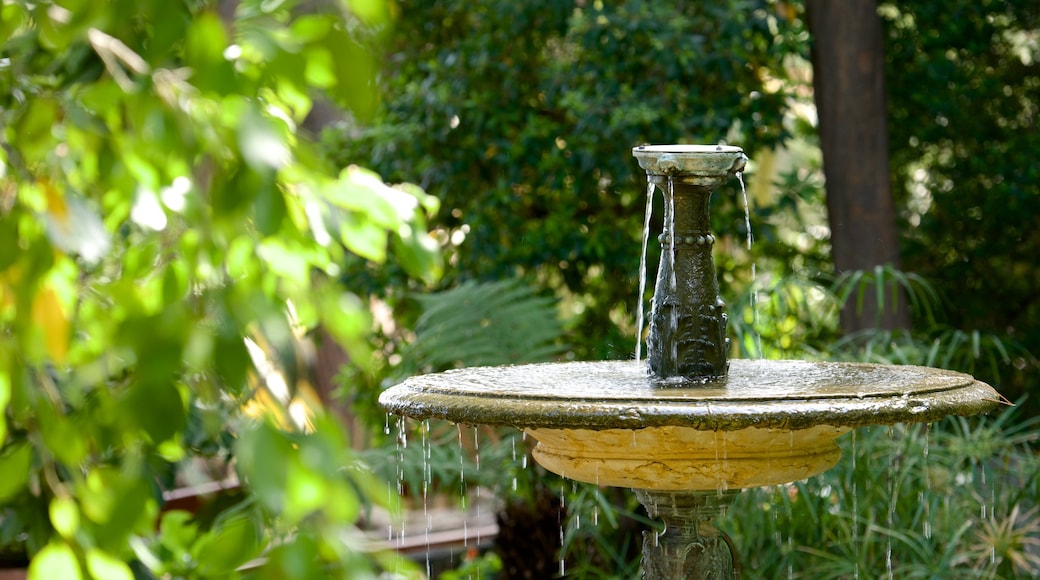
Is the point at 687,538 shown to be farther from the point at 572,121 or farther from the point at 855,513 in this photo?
the point at 572,121

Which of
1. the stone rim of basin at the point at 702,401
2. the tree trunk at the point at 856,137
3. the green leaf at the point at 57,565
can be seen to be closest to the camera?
the green leaf at the point at 57,565

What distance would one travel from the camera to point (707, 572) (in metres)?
3.49

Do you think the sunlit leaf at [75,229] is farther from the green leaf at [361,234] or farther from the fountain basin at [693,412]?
the fountain basin at [693,412]

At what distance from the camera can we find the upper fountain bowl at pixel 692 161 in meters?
3.39

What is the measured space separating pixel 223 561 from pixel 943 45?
7161 millimetres

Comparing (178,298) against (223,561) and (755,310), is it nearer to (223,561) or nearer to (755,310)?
(223,561)

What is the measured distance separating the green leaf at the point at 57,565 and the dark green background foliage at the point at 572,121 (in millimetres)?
5350

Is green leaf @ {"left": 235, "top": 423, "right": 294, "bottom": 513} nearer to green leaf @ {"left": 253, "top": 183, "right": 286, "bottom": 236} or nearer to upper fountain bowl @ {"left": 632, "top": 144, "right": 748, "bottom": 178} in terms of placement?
green leaf @ {"left": 253, "top": 183, "right": 286, "bottom": 236}

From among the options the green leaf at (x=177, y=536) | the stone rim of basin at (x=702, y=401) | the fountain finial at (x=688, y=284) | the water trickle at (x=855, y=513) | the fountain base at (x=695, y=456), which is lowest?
the water trickle at (x=855, y=513)

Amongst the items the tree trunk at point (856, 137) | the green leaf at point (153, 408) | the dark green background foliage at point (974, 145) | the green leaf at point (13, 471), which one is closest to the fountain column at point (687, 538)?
the green leaf at point (13, 471)

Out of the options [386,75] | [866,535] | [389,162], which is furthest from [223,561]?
[386,75]

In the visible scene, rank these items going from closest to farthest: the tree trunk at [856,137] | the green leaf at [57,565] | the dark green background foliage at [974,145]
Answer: the green leaf at [57,565], the tree trunk at [856,137], the dark green background foliage at [974,145]

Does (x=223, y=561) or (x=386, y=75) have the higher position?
(x=386, y=75)

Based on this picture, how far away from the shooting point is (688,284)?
3.52 metres
